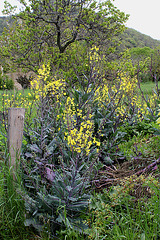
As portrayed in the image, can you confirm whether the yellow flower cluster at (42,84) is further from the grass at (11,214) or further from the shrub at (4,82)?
the grass at (11,214)

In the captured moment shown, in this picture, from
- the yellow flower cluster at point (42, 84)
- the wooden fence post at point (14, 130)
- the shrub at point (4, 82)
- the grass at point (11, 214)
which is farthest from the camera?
the shrub at point (4, 82)

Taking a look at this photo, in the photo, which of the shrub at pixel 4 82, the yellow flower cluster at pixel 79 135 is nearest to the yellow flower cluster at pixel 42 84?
the yellow flower cluster at pixel 79 135

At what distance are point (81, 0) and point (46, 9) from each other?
125 cm

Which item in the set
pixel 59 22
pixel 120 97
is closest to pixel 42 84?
pixel 120 97

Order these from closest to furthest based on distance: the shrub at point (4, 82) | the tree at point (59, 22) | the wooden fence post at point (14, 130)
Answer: the wooden fence post at point (14, 130), the shrub at point (4, 82), the tree at point (59, 22)

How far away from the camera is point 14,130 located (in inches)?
92.6

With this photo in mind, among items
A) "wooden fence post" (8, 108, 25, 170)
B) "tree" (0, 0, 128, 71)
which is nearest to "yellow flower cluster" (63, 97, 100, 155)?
"wooden fence post" (8, 108, 25, 170)

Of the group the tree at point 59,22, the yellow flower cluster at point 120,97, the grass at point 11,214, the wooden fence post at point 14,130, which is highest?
the tree at point 59,22

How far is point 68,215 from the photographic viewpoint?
6.55 feet

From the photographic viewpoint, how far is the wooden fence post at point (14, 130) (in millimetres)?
2330

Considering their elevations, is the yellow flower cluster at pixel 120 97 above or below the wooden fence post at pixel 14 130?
above

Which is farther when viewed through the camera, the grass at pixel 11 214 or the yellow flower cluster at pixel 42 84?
the yellow flower cluster at pixel 42 84

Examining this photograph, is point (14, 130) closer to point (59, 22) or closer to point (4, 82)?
point (4, 82)

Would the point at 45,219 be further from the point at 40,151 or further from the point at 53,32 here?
the point at 53,32
